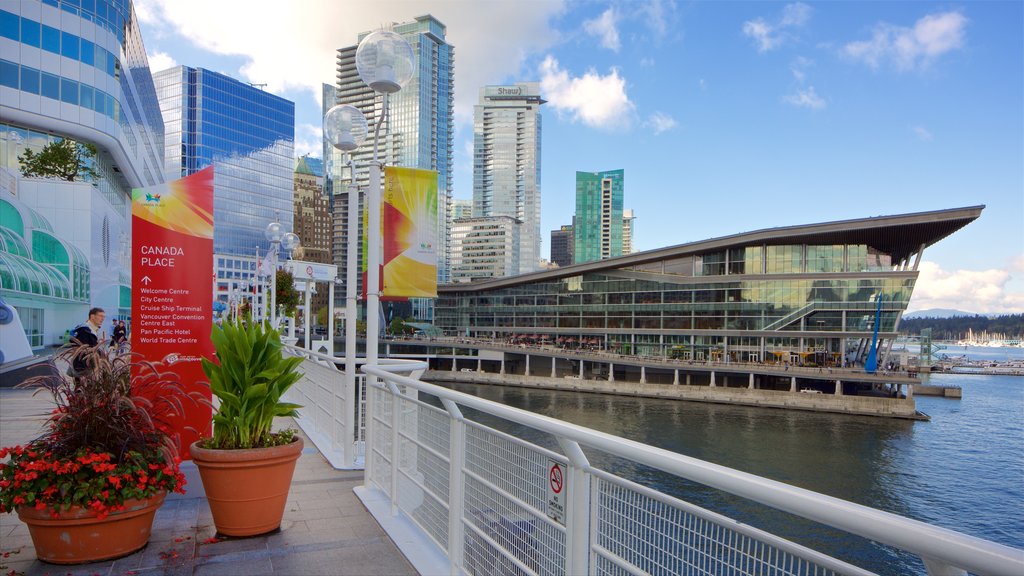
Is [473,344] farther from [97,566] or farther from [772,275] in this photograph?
[97,566]

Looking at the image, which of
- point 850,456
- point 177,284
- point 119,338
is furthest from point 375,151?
point 850,456

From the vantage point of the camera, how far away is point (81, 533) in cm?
390

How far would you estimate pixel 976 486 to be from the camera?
31844 mm

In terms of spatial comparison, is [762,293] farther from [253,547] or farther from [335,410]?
[253,547]

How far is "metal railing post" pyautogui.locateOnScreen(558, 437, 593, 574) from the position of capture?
256 cm

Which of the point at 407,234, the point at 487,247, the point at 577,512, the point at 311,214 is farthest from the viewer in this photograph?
the point at 487,247

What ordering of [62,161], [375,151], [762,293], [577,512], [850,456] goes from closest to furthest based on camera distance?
[577,512] → [375,151] → [62,161] → [850,456] → [762,293]

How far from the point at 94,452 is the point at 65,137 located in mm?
30612

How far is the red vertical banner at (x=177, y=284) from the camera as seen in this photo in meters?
5.55

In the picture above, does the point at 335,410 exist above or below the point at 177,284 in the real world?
below

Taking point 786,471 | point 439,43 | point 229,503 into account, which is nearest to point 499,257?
point 439,43

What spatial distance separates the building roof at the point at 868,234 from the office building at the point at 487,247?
123 meters

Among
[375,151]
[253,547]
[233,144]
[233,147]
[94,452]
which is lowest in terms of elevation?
[253,547]

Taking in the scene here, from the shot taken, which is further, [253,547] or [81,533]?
[253,547]
